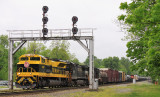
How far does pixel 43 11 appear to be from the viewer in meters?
30.5

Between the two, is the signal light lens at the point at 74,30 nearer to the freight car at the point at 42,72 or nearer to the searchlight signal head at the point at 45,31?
the searchlight signal head at the point at 45,31

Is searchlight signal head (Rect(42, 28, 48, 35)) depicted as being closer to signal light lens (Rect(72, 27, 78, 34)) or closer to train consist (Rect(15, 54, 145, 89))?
train consist (Rect(15, 54, 145, 89))

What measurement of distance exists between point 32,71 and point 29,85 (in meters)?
1.66

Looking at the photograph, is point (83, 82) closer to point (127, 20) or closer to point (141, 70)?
point (141, 70)

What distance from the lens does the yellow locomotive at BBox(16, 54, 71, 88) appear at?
28016 millimetres

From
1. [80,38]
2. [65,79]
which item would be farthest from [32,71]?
[65,79]

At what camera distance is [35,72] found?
93.8 ft

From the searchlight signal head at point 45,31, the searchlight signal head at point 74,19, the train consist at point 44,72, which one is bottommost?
the train consist at point 44,72

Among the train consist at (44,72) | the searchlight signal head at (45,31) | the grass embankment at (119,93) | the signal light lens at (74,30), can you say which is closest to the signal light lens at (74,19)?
the signal light lens at (74,30)

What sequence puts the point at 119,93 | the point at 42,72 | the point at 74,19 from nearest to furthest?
the point at 119,93
the point at 42,72
the point at 74,19

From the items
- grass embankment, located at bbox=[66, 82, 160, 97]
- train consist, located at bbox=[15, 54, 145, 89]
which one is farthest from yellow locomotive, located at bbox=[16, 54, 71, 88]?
grass embankment, located at bbox=[66, 82, 160, 97]

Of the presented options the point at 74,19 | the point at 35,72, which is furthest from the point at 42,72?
the point at 74,19

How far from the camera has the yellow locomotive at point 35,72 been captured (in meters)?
28.0

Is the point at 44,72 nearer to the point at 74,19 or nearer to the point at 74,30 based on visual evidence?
the point at 74,30
